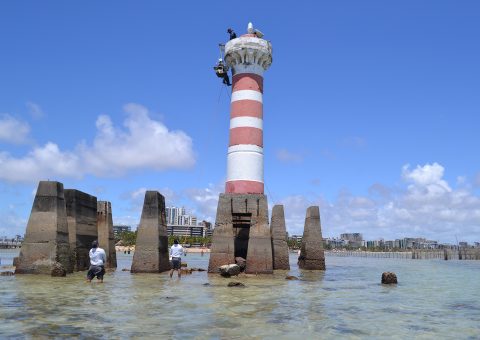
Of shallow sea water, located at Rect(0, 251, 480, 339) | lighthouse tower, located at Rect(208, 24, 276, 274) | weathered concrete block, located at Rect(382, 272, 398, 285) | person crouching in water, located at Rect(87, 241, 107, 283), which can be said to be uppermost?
lighthouse tower, located at Rect(208, 24, 276, 274)

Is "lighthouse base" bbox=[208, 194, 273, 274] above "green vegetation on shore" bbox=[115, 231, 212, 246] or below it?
above

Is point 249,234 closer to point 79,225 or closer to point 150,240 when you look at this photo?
point 150,240

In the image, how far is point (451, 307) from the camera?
1295cm

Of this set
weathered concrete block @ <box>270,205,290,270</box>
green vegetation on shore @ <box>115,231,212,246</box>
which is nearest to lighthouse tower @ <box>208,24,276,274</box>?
weathered concrete block @ <box>270,205,290,270</box>

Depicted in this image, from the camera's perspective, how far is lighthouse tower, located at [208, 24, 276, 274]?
23.9m

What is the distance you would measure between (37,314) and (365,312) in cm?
759

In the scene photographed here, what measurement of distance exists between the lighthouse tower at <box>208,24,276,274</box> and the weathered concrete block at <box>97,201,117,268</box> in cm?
753

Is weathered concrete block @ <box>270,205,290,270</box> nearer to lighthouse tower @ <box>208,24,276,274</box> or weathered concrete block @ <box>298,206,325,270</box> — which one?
lighthouse tower @ <box>208,24,276,274</box>

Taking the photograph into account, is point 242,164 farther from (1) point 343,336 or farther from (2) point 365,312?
(1) point 343,336

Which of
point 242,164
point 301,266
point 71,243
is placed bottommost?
point 301,266

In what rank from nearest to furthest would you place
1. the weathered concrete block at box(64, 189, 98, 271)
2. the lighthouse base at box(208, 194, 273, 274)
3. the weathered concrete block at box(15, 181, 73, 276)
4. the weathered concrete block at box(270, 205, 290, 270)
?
the weathered concrete block at box(15, 181, 73, 276)
the weathered concrete block at box(64, 189, 98, 271)
the lighthouse base at box(208, 194, 273, 274)
the weathered concrete block at box(270, 205, 290, 270)

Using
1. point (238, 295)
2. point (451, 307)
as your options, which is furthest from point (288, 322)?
point (451, 307)

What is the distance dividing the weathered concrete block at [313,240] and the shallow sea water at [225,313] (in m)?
13.2

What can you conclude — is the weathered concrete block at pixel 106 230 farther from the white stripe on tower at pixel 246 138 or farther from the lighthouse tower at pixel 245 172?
the white stripe on tower at pixel 246 138
